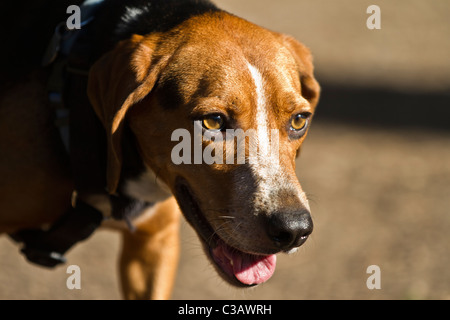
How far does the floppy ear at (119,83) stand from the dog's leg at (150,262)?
3.51ft

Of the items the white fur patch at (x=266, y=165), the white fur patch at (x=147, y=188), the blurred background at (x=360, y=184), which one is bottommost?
the blurred background at (x=360, y=184)

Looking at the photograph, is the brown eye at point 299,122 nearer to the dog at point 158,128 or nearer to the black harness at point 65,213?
the dog at point 158,128

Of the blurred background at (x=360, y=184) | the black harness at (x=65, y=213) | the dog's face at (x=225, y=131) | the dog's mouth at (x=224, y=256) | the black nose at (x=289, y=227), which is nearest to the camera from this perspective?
the black nose at (x=289, y=227)

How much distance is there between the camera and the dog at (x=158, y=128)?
11.4 feet

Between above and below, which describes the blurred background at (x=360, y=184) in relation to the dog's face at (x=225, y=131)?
below

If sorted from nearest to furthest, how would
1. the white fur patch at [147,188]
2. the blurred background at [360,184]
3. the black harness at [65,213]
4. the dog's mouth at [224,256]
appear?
the dog's mouth at [224,256], the black harness at [65,213], the white fur patch at [147,188], the blurred background at [360,184]

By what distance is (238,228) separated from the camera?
11.3ft

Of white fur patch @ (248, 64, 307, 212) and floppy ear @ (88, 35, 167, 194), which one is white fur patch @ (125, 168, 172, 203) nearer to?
floppy ear @ (88, 35, 167, 194)

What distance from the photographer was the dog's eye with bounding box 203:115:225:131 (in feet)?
11.4

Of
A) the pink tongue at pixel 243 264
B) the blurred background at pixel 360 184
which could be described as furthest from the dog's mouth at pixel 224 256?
the blurred background at pixel 360 184

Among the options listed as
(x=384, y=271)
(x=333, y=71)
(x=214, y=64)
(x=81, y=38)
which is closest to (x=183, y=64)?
(x=214, y=64)

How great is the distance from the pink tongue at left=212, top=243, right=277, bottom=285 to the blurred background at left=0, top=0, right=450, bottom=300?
47cm

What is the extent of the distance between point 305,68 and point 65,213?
163 centimetres

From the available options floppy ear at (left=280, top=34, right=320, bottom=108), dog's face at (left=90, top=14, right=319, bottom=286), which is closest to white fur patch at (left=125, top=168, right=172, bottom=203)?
dog's face at (left=90, top=14, right=319, bottom=286)
